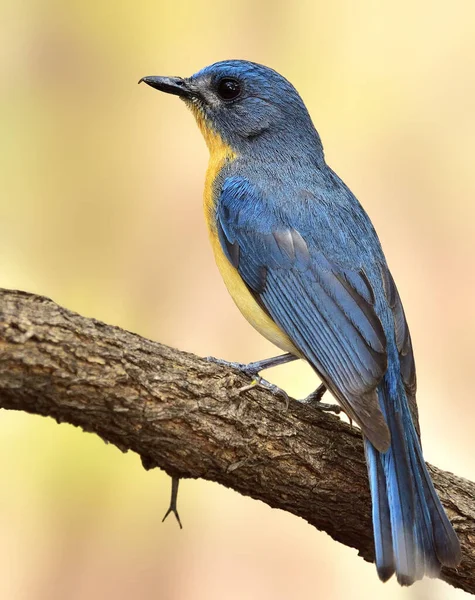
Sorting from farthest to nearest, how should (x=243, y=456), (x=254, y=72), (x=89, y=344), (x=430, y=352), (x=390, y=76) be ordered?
(x=390, y=76) < (x=430, y=352) < (x=254, y=72) < (x=243, y=456) < (x=89, y=344)

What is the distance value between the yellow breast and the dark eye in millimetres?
170

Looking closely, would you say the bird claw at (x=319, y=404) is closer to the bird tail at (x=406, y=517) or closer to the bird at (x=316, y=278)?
the bird at (x=316, y=278)

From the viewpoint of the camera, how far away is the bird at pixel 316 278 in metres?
3.79

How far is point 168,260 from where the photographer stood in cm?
732

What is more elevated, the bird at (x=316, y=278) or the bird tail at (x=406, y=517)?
the bird at (x=316, y=278)

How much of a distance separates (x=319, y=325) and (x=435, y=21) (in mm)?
4610

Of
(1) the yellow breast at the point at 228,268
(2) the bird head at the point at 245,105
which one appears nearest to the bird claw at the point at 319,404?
(1) the yellow breast at the point at 228,268

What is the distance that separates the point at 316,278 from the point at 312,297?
0.34ft

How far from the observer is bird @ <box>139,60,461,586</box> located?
3789mm

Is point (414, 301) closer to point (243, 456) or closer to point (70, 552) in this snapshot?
point (70, 552)

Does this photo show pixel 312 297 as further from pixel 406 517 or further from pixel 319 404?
pixel 406 517

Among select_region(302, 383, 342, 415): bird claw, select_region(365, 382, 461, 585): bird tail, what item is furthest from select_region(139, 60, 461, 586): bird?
select_region(302, 383, 342, 415): bird claw

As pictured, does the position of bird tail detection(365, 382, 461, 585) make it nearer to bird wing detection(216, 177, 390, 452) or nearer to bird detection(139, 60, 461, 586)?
bird detection(139, 60, 461, 586)

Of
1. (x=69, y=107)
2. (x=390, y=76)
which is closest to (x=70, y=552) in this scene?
(x=69, y=107)
